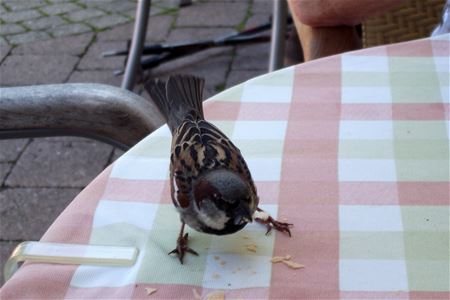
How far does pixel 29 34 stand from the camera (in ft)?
15.0

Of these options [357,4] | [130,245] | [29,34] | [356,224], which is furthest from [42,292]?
[29,34]

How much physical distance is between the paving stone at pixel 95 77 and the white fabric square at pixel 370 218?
2.90m

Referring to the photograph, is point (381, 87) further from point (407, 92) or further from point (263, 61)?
point (263, 61)

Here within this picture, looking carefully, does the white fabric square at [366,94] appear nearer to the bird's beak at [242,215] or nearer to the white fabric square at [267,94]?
the white fabric square at [267,94]

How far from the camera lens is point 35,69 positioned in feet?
13.7

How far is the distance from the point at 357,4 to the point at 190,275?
1.13 meters

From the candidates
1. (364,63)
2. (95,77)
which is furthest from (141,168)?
(95,77)

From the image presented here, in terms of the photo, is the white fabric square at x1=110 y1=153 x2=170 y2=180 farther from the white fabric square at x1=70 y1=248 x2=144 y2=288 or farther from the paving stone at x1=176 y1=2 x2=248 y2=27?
the paving stone at x1=176 y1=2 x2=248 y2=27

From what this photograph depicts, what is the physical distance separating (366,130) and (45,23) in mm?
3661

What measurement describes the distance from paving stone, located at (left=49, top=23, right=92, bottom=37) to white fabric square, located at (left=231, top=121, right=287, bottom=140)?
10.9 feet

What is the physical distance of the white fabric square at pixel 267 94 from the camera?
1550mm

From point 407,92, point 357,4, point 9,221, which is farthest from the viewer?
point 9,221

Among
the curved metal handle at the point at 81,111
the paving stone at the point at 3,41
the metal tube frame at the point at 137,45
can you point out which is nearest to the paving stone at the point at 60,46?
the paving stone at the point at 3,41

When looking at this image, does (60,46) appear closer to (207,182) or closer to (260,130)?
(260,130)
